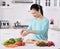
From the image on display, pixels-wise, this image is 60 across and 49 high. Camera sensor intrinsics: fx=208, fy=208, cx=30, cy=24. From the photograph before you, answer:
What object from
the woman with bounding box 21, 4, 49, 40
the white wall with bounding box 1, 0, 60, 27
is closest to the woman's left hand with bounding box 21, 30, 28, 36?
the woman with bounding box 21, 4, 49, 40

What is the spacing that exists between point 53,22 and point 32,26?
0.51 m

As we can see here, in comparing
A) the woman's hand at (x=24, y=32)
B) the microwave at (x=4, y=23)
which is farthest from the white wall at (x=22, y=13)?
the woman's hand at (x=24, y=32)

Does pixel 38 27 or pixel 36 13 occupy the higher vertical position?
pixel 36 13

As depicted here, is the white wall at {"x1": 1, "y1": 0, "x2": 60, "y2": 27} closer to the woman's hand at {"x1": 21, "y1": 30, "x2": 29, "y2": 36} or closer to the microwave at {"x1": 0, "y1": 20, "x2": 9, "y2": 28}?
the microwave at {"x1": 0, "y1": 20, "x2": 9, "y2": 28}

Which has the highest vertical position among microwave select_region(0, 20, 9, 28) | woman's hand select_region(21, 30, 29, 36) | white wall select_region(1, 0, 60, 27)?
white wall select_region(1, 0, 60, 27)

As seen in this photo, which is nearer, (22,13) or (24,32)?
(24,32)

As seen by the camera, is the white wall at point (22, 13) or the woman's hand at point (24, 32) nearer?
the woman's hand at point (24, 32)

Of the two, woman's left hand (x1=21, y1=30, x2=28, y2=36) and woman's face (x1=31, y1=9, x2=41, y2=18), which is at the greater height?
woman's face (x1=31, y1=9, x2=41, y2=18)

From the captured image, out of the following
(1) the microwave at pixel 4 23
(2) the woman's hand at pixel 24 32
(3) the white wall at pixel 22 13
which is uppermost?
(3) the white wall at pixel 22 13

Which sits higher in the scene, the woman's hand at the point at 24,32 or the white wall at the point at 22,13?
the white wall at the point at 22,13

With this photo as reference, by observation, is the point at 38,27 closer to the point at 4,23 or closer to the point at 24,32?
the point at 24,32

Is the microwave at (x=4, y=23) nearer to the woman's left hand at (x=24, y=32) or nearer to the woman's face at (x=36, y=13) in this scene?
the woman's left hand at (x=24, y=32)

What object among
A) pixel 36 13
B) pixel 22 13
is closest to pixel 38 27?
pixel 36 13

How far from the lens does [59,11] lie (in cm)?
284
